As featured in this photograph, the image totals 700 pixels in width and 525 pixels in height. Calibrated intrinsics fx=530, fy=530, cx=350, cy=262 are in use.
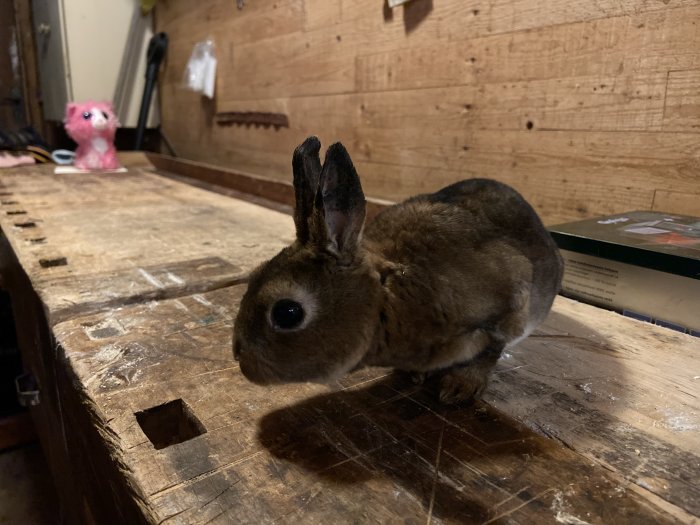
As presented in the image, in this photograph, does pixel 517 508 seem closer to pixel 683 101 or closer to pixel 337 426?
pixel 337 426

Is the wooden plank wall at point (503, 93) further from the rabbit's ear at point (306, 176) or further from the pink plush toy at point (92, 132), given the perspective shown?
the pink plush toy at point (92, 132)

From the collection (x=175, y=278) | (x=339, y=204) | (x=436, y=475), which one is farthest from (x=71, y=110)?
(x=436, y=475)

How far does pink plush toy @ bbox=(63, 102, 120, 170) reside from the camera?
378 centimetres

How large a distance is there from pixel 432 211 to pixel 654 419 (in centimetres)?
52

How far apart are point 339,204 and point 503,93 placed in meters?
1.35

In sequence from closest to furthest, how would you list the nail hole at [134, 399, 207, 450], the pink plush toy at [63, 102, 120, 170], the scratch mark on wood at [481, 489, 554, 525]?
the scratch mark on wood at [481, 489, 554, 525] < the nail hole at [134, 399, 207, 450] < the pink plush toy at [63, 102, 120, 170]

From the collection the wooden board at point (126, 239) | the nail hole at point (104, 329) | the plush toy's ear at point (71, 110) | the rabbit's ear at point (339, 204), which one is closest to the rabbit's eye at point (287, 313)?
the rabbit's ear at point (339, 204)

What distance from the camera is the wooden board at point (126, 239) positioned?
139cm

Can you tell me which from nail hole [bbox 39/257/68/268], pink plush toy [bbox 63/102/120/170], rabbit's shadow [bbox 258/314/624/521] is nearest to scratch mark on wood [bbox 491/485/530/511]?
rabbit's shadow [bbox 258/314/624/521]

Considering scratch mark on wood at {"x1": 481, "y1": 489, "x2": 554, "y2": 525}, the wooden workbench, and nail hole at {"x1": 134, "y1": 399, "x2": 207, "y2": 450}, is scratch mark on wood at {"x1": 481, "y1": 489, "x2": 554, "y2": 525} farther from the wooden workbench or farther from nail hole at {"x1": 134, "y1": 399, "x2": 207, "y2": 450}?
nail hole at {"x1": 134, "y1": 399, "x2": 207, "y2": 450}

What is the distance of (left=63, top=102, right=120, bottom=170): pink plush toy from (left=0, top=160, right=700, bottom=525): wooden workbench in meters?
2.63

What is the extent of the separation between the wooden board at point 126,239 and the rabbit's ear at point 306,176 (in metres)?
0.71

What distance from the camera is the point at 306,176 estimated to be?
0.78 metres

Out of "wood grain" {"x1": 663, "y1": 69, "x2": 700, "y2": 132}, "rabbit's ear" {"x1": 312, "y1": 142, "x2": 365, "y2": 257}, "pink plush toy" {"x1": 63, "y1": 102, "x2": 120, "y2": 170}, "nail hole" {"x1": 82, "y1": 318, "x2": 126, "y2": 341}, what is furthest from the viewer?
"pink plush toy" {"x1": 63, "y1": 102, "x2": 120, "y2": 170}
